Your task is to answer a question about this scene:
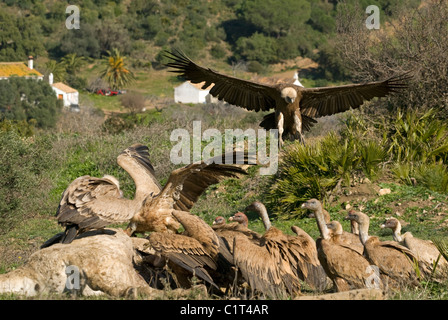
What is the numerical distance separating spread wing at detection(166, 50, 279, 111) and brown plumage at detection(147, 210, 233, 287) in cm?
538

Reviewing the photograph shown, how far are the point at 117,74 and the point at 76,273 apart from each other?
6671 centimetres

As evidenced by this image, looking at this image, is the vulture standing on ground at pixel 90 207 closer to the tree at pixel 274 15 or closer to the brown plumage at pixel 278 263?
the brown plumage at pixel 278 263

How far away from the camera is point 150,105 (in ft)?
202

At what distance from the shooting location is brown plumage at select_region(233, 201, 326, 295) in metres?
6.35

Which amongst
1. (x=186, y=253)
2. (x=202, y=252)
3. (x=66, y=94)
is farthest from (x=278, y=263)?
(x=66, y=94)

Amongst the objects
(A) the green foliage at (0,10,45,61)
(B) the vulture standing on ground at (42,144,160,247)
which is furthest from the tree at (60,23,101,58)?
(B) the vulture standing on ground at (42,144,160,247)

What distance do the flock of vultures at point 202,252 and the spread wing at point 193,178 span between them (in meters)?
0.01

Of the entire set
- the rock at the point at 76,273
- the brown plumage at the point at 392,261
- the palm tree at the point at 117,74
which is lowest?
the palm tree at the point at 117,74

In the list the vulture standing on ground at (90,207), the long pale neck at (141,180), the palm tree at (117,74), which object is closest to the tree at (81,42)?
the palm tree at (117,74)

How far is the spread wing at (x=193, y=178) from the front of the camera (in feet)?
26.5

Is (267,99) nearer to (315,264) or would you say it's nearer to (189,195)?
(189,195)

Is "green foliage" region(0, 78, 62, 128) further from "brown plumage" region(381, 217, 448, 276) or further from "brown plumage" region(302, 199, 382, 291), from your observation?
"brown plumage" region(302, 199, 382, 291)

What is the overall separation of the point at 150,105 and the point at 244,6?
3887cm

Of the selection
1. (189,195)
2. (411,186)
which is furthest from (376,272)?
(411,186)
